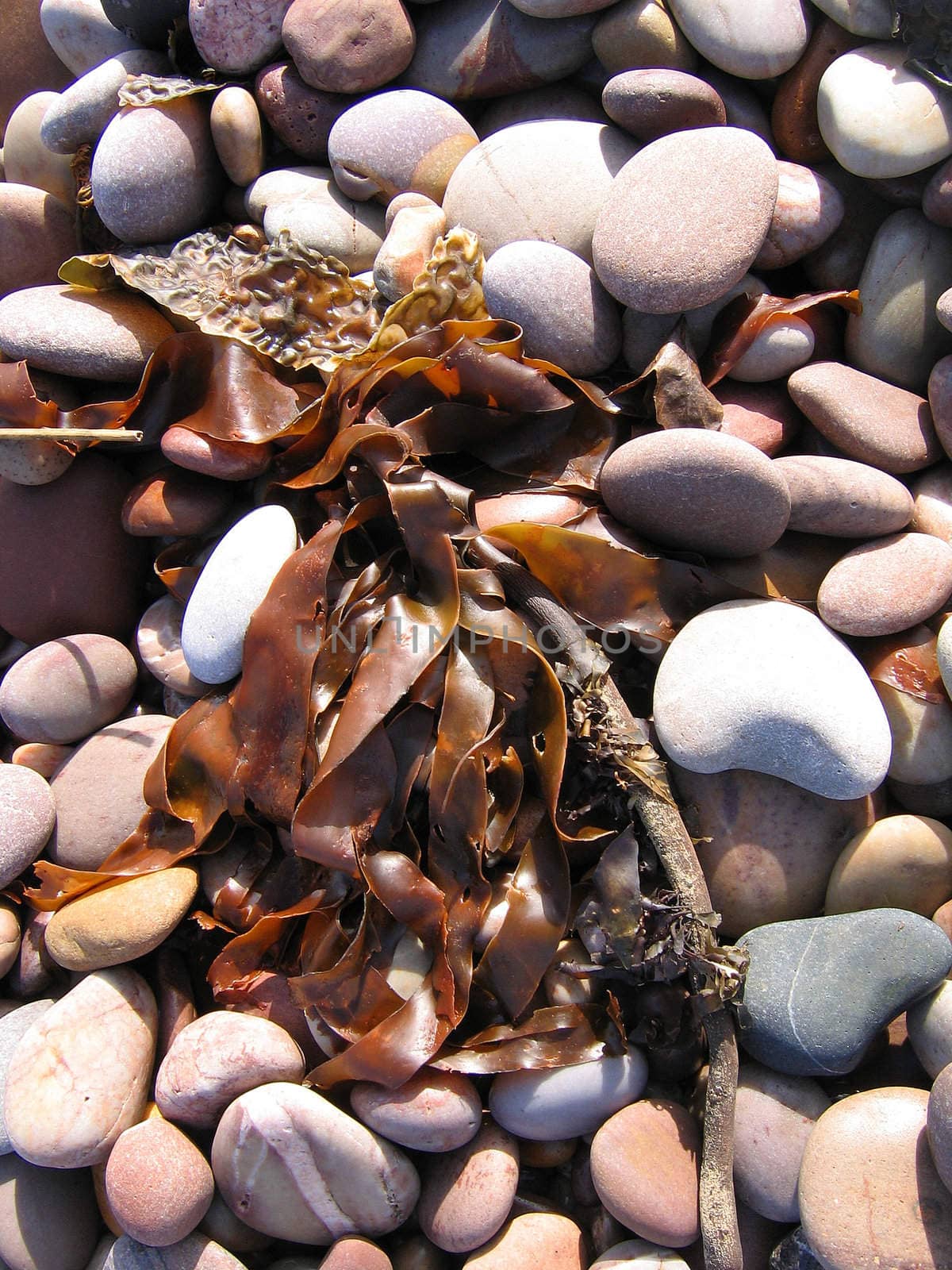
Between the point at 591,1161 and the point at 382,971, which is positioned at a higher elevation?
the point at 382,971

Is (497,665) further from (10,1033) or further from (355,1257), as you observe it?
(10,1033)

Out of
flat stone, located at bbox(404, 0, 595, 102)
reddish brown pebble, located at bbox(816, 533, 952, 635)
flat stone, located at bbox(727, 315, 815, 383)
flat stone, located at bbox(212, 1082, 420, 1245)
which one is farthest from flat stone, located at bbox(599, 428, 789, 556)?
flat stone, located at bbox(212, 1082, 420, 1245)

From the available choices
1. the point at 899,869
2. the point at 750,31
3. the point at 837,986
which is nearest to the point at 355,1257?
the point at 837,986

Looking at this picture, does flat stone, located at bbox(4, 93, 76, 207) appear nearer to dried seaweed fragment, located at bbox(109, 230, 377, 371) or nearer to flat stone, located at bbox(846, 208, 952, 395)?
dried seaweed fragment, located at bbox(109, 230, 377, 371)

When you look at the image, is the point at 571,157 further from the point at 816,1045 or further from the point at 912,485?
the point at 816,1045

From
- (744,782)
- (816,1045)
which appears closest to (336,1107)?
(816,1045)

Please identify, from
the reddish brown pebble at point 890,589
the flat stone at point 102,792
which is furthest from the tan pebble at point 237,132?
the reddish brown pebble at point 890,589

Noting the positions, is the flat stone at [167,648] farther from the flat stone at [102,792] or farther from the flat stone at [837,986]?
the flat stone at [837,986]
